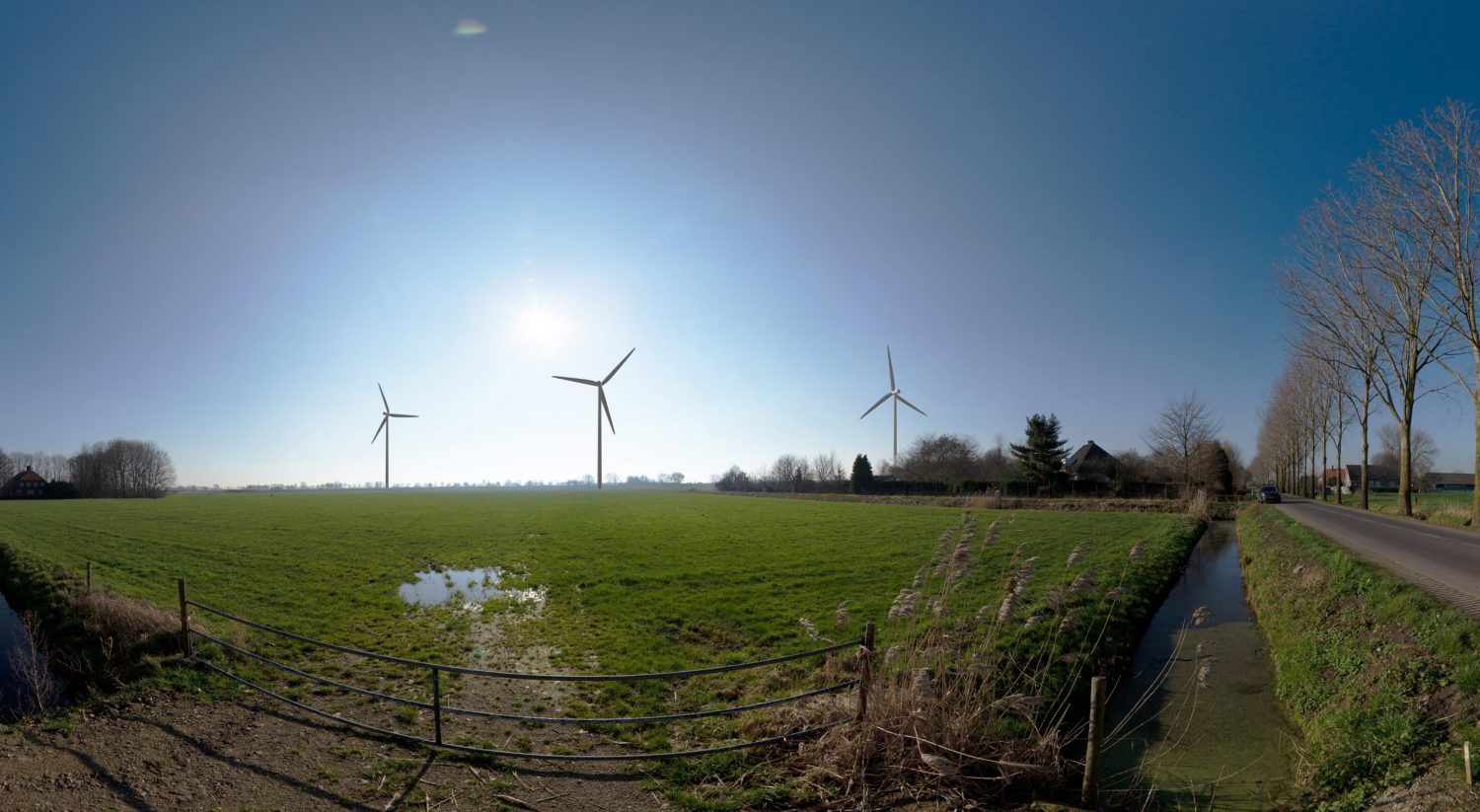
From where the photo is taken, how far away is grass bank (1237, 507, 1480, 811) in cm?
640

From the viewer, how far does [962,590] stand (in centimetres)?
1608

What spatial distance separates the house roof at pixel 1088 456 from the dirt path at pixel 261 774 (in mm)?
76879

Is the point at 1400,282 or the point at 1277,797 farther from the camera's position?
the point at 1400,282

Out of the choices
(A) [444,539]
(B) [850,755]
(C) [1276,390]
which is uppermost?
(C) [1276,390]

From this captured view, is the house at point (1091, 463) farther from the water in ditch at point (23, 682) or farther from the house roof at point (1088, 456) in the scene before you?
the water in ditch at point (23, 682)

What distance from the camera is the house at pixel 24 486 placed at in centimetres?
10500

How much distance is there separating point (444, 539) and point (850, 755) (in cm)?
3105

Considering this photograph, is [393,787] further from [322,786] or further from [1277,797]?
[1277,797]

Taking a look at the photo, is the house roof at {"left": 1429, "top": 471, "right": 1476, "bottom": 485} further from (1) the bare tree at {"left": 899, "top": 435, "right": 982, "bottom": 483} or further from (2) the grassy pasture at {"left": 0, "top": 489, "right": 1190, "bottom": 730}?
(2) the grassy pasture at {"left": 0, "top": 489, "right": 1190, "bottom": 730}

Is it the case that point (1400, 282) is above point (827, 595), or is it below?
above

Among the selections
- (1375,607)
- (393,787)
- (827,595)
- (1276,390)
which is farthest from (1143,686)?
(1276,390)

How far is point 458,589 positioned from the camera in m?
19.9

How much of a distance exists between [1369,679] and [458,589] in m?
20.9

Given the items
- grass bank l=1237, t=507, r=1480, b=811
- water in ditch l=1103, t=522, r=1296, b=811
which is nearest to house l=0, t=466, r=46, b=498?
water in ditch l=1103, t=522, r=1296, b=811
